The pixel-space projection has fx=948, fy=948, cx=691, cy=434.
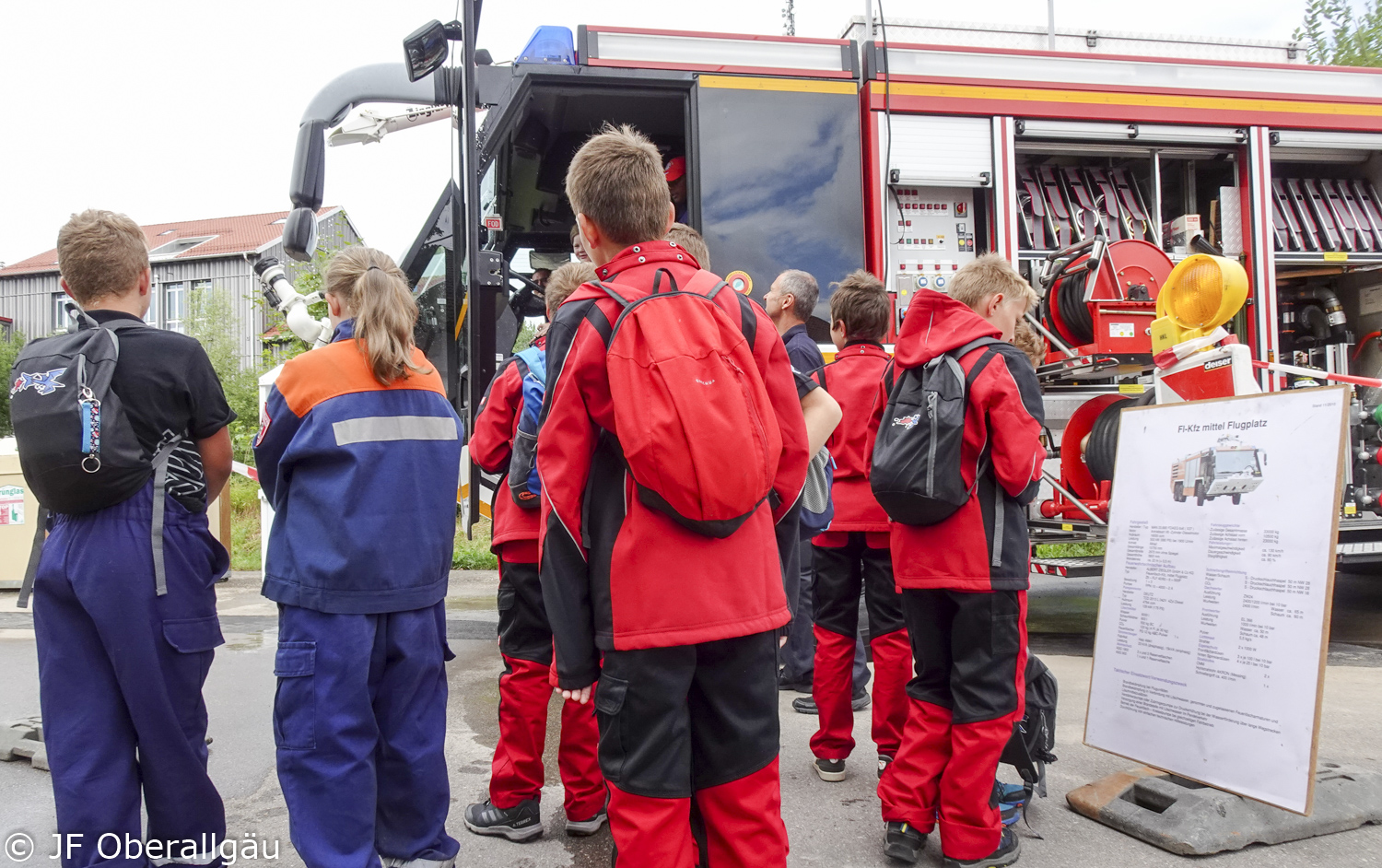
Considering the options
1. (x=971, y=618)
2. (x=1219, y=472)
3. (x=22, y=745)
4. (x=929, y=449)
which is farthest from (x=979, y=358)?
(x=22, y=745)

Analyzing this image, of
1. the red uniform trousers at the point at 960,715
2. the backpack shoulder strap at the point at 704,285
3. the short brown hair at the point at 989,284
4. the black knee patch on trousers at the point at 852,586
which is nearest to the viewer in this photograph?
the backpack shoulder strap at the point at 704,285

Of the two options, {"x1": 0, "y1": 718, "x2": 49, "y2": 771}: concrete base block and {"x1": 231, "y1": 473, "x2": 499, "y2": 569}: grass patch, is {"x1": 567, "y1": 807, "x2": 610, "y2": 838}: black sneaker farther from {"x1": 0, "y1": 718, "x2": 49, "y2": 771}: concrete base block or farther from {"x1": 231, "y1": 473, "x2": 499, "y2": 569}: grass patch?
{"x1": 231, "y1": 473, "x2": 499, "y2": 569}: grass patch

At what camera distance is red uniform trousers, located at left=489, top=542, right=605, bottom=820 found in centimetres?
288

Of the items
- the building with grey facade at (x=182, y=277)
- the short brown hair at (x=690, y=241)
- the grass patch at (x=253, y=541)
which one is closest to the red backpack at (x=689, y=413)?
the short brown hair at (x=690, y=241)

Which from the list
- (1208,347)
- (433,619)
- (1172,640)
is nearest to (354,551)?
(433,619)

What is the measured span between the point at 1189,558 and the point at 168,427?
303cm

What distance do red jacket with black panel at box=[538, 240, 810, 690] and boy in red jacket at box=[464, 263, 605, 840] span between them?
1041 millimetres

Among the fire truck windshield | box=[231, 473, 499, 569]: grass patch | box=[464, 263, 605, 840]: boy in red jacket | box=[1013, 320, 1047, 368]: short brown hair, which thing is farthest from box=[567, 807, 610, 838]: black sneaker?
box=[1013, 320, 1047, 368]: short brown hair

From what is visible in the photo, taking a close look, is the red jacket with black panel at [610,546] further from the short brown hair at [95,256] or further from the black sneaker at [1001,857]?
the short brown hair at [95,256]

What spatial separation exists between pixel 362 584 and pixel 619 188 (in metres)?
1.15

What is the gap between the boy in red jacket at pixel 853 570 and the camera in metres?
3.26

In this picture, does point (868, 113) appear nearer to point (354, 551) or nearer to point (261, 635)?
point (354, 551)

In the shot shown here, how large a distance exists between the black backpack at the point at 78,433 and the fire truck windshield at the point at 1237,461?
3.07m

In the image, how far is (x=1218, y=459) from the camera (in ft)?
9.91
